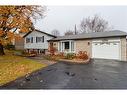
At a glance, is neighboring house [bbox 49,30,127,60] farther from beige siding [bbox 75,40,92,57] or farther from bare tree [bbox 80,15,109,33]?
bare tree [bbox 80,15,109,33]

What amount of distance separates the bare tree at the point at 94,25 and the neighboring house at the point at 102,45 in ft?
90.3

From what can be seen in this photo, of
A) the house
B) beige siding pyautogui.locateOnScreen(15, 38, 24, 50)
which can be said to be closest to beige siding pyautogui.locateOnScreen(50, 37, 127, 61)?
the house

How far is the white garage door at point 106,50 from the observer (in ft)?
84.4

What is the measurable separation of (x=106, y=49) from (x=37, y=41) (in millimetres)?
14805

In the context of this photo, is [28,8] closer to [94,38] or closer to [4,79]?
[94,38]

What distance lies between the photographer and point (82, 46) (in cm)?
2975

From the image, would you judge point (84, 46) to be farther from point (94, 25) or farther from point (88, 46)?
point (94, 25)

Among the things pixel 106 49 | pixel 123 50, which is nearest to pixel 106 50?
pixel 106 49

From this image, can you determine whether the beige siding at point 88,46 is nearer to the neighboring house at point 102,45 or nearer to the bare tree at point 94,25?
the neighboring house at point 102,45

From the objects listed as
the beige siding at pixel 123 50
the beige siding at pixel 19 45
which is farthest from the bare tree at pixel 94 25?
the beige siding at pixel 123 50

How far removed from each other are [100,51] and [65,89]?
58.8 ft

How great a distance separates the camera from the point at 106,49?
26.9 m

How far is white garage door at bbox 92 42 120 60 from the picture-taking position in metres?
25.7
